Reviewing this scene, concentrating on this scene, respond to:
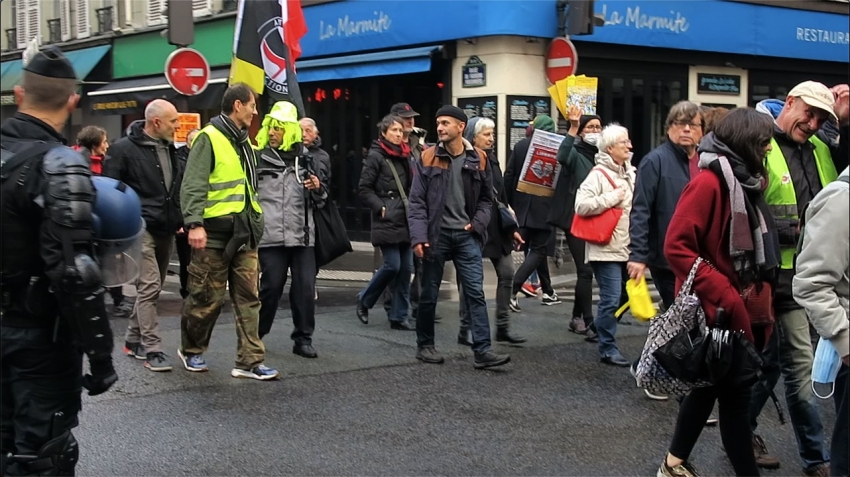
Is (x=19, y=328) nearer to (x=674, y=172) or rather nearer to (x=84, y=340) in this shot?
(x=84, y=340)

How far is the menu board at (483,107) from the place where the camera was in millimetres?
15680

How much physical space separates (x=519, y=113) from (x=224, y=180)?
32.0 ft

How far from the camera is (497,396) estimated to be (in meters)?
6.55

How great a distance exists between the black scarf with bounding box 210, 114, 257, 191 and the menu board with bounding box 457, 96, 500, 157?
9150mm

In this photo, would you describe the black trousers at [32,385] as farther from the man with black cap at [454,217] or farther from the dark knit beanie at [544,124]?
the dark knit beanie at [544,124]

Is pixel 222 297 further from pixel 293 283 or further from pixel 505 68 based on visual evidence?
pixel 505 68

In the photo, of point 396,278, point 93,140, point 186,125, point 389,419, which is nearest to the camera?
point 389,419

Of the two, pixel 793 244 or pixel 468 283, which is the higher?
pixel 793 244

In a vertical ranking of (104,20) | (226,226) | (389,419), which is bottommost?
(389,419)

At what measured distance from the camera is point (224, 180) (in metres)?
6.50

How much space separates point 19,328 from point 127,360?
3986mm

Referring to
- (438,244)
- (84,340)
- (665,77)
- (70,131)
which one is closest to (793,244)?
(438,244)

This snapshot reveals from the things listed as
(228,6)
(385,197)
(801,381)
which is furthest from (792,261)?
(228,6)

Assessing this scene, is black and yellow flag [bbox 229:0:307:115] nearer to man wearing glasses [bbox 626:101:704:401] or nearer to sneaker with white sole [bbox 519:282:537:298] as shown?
sneaker with white sole [bbox 519:282:537:298]
